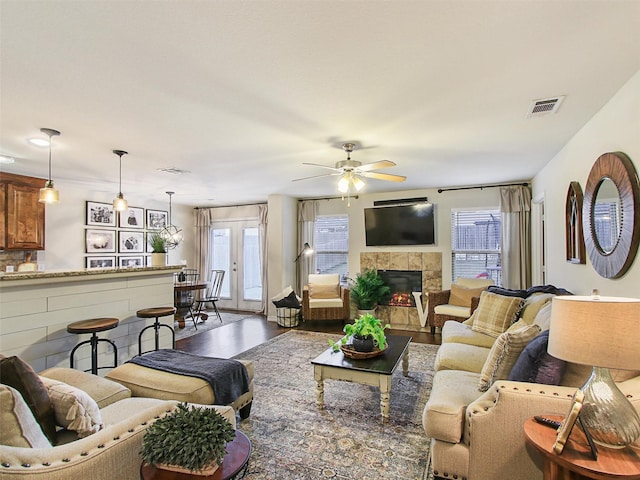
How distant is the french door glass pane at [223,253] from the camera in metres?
7.83

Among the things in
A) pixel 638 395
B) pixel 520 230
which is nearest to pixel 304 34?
pixel 638 395

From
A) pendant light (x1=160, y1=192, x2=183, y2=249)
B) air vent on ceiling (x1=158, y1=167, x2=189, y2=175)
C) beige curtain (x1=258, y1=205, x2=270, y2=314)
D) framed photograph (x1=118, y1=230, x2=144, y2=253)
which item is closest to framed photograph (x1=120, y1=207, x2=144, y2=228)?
framed photograph (x1=118, y1=230, x2=144, y2=253)

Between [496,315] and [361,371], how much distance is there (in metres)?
1.72

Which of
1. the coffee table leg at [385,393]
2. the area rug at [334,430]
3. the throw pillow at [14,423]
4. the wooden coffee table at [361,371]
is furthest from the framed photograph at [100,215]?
the coffee table leg at [385,393]

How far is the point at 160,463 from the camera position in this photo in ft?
3.99

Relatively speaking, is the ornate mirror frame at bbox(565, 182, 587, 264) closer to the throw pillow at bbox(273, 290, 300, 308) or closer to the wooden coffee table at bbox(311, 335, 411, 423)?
the wooden coffee table at bbox(311, 335, 411, 423)

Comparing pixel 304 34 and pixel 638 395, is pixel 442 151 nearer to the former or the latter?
pixel 304 34

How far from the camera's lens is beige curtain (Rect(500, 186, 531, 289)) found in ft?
17.0

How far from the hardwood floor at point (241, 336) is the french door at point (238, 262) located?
3.70ft

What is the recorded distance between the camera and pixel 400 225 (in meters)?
6.12

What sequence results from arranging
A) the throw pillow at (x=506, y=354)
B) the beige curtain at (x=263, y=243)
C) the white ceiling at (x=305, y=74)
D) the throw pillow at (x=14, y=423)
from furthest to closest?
the beige curtain at (x=263, y=243) < the throw pillow at (x=506, y=354) < the white ceiling at (x=305, y=74) < the throw pillow at (x=14, y=423)

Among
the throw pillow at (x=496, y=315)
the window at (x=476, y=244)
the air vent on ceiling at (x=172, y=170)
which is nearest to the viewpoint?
the throw pillow at (x=496, y=315)

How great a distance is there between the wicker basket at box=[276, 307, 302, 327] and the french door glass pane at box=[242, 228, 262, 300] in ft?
5.53

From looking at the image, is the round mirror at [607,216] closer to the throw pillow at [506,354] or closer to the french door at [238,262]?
the throw pillow at [506,354]
